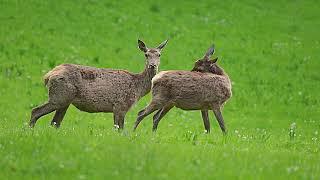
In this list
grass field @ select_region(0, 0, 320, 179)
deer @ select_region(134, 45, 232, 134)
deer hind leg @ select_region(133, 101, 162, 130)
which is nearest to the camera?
grass field @ select_region(0, 0, 320, 179)

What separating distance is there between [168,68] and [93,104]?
1169cm

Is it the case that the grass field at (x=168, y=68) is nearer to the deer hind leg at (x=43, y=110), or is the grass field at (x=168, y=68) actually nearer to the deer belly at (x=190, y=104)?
the deer hind leg at (x=43, y=110)

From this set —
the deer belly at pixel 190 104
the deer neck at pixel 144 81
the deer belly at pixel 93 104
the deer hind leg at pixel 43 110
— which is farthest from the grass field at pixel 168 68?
the deer neck at pixel 144 81

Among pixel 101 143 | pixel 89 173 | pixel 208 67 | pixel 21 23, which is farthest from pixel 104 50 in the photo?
pixel 89 173

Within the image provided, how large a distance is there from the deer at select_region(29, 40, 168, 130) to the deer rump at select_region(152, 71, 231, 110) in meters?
0.68

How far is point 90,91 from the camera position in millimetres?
15930

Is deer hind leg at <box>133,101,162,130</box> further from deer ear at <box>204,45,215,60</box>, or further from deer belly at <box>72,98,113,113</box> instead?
deer ear at <box>204,45,215,60</box>

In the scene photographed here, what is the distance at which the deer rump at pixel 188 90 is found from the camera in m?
16.2

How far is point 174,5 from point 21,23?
8796mm

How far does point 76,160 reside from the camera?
10.6 metres

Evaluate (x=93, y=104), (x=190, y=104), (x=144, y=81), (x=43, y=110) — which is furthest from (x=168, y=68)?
(x=43, y=110)

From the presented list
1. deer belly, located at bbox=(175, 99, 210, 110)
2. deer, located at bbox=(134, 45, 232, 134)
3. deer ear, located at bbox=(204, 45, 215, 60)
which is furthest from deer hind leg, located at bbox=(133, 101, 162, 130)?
deer ear, located at bbox=(204, 45, 215, 60)

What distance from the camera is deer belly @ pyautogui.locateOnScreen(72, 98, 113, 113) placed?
15.9 metres

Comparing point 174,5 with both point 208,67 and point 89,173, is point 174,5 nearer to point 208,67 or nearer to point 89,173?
point 208,67
